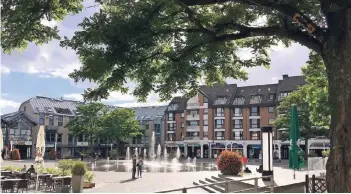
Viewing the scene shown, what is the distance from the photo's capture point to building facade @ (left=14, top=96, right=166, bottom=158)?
254 ft

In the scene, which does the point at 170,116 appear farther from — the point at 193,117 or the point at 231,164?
the point at 231,164

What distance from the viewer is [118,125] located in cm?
7425

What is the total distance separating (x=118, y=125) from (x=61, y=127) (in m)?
14.4

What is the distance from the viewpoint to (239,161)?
868 inches

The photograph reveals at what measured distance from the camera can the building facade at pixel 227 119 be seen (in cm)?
7431

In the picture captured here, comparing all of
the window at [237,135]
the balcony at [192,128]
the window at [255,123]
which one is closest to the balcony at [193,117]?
the balcony at [192,128]

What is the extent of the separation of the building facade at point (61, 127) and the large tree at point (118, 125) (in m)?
8.46

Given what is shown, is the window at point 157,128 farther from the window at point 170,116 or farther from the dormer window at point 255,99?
the dormer window at point 255,99

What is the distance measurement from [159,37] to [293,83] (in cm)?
6559

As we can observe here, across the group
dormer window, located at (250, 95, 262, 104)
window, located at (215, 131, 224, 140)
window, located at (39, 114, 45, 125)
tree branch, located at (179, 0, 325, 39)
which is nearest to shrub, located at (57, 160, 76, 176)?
tree branch, located at (179, 0, 325, 39)

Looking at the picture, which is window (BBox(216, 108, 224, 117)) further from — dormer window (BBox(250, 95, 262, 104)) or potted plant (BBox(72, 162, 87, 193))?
potted plant (BBox(72, 162, 87, 193))

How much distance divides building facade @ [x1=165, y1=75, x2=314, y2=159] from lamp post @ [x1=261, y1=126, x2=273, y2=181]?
55.4m

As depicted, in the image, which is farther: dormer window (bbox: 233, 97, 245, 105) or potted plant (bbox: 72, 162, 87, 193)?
dormer window (bbox: 233, 97, 245, 105)

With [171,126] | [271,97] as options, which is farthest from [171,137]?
[271,97]
